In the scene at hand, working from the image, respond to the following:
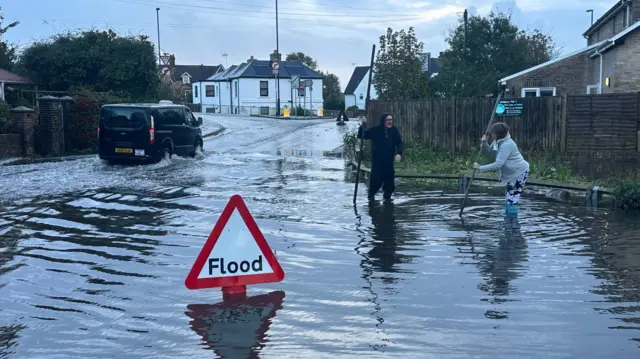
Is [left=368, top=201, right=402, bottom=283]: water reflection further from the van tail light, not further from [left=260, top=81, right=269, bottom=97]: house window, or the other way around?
[left=260, top=81, right=269, bottom=97]: house window

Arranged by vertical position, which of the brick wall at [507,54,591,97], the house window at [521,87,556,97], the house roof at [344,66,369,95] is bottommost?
the house window at [521,87,556,97]

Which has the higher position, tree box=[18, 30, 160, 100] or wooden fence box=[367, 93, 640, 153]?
tree box=[18, 30, 160, 100]

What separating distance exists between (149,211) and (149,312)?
621cm

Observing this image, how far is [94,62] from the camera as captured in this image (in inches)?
1391

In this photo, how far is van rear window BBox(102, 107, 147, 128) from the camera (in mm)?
20906

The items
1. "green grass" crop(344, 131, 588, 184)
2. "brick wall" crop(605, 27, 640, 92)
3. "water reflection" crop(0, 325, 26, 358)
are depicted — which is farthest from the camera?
"brick wall" crop(605, 27, 640, 92)

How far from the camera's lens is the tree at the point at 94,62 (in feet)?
116

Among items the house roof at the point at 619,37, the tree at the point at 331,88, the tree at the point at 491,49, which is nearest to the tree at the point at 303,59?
the tree at the point at 331,88

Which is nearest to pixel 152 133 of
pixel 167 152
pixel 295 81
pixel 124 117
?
pixel 124 117

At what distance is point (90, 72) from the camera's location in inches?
1406

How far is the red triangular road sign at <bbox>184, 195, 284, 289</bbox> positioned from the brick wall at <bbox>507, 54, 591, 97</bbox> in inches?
1064

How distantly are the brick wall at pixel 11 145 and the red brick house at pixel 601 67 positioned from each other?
59.1 ft

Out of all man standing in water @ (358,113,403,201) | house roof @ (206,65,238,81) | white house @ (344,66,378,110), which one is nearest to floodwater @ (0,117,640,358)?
man standing in water @ (358,113,403,201)

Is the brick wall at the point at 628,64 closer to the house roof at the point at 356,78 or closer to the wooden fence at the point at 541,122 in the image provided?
the wooden fence at the point at 541,122
